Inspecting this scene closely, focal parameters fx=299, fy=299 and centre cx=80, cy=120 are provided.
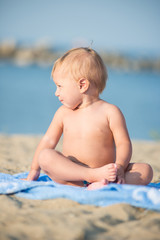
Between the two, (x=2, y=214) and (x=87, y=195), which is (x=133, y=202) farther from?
(x=2, y=214)

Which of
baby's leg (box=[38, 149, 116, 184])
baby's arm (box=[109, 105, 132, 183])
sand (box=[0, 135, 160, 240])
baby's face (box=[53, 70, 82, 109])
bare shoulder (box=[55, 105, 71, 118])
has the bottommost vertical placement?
sand (box=[0, 135, 160, 240])

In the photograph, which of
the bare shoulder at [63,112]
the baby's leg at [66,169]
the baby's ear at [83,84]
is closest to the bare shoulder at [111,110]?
the baby's ear at [83,84]

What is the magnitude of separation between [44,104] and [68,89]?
6.69 m

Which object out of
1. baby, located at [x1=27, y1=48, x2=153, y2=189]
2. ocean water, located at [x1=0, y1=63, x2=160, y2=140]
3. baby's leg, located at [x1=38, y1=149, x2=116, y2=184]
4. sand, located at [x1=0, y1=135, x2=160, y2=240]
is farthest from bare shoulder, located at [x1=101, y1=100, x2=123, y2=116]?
ocean water, located at [x1=0, y1=63, x2=160, y2=140]

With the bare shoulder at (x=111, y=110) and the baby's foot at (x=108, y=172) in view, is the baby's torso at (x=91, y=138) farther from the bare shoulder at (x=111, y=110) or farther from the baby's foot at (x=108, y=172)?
the baby's foot at (x=108, y=172)

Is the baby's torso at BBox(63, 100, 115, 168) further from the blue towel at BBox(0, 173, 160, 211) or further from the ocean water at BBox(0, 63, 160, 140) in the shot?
the ocean water at BBox(0, 63, 160, 140)

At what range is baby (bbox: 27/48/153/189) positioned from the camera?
1992mm

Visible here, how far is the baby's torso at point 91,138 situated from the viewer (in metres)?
2.07

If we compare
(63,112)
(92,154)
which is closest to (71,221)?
(92,154)

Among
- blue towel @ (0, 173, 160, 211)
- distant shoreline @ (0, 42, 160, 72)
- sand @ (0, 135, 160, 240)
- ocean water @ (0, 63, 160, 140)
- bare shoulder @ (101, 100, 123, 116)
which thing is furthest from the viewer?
distant shoreline @ (0, 42, 160, 72)

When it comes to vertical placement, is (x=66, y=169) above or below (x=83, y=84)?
below

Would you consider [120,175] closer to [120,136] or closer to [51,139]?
[120,136]

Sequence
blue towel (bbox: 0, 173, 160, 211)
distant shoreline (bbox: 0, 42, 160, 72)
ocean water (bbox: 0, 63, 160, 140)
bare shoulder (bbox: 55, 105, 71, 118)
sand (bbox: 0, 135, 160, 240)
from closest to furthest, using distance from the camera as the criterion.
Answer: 1. sand (bbox: 0, 135, 160, 240)
2. blue towel (bbox: 0, 173, 160, 211)
3. bare shoulder (bbox: 55, 105, 71, 118)
4. ocean water (bbox: 0, 63, 160, 140)
5. distant shoreline (bbox: 0, 42, 160, 72)

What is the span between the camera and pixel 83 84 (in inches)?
83.3
